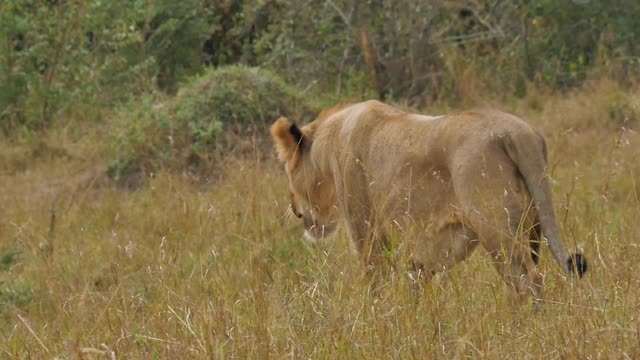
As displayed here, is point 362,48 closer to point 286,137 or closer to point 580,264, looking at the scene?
point 286,137

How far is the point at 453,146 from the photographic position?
166 inches

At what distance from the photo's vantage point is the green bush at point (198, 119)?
8336mm

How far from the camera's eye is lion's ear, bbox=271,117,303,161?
17.6ft

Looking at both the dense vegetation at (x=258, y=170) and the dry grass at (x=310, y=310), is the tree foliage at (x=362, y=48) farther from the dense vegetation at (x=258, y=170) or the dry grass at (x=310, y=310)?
the dry grass at (x=310, y=310)

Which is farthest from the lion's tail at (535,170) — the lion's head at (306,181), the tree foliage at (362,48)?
the tree foliage at (362,48)

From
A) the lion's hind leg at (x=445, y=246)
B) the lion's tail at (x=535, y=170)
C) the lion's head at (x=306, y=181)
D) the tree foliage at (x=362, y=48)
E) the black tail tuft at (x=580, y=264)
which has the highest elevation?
the lion's tail at (x=535, y=170)

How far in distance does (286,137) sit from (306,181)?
22cm

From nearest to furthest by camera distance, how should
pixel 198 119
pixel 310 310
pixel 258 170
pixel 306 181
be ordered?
pixel 310 310 → pixel 258 170 → pixel 306 181 → pixel 198 119

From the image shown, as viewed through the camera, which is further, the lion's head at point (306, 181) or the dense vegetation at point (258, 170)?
the lion's head at point (306, 181)

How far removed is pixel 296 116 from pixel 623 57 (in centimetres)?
264

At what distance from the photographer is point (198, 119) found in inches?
337

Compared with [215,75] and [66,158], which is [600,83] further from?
[66,158]

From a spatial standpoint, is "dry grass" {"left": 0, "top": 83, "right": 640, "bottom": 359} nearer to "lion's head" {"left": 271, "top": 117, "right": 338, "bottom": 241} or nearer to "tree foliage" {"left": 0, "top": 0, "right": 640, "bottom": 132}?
"lion's head" {"left": 271, "top": 117, "right": 338, "bottom": 241}

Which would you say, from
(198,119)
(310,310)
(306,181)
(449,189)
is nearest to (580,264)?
(449,189)
